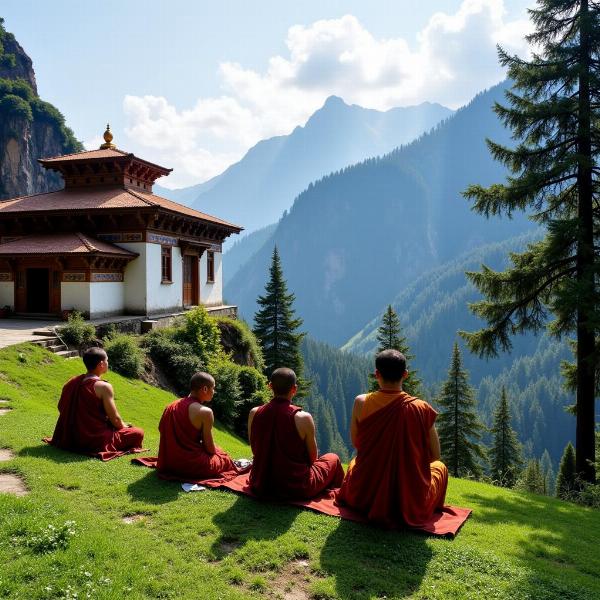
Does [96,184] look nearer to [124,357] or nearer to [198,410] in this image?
[124,357]

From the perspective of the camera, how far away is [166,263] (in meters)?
23.8

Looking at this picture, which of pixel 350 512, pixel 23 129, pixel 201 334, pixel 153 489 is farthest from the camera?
pixel 23 129

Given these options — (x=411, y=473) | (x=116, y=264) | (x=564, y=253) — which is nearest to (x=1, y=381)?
(x=116, y=264)

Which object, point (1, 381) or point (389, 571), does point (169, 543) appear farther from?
point (1, 381)

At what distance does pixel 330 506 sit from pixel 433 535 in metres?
1.19

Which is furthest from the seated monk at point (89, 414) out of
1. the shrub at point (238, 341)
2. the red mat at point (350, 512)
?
the shrub at point (238, 341)

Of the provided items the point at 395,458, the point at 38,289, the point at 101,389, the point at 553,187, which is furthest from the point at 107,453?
the point at 38,289

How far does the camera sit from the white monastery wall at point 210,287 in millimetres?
27562

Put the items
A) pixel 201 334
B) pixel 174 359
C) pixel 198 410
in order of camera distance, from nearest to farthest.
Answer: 1. pixel 198 410
2. pixel 174 359
3. pixel 201 334

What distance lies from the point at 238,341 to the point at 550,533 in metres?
20.7

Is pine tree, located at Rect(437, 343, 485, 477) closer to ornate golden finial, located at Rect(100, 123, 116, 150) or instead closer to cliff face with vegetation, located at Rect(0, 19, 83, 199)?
ornate golden finial, located at Rect(100, 123, 116, 150)

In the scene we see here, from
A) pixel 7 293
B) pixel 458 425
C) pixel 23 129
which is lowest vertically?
pixel 458 425

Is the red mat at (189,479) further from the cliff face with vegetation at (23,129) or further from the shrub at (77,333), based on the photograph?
the cliff face with vegetation at (23,129)

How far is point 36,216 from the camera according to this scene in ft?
71.4
